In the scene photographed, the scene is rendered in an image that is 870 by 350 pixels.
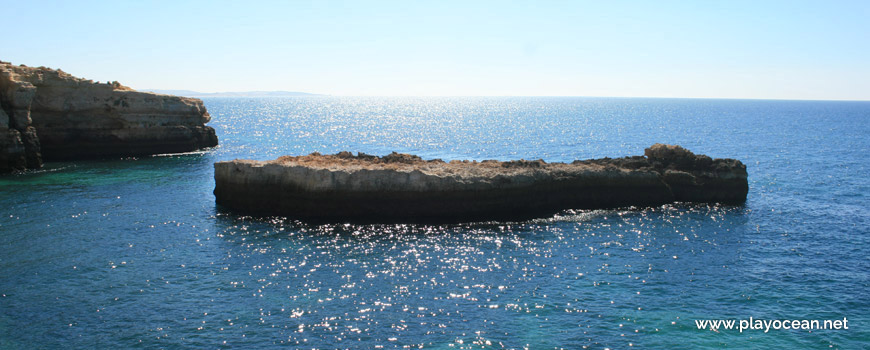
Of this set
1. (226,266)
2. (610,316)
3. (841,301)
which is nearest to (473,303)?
(610,316)

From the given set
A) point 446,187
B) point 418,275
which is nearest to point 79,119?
point 446,187

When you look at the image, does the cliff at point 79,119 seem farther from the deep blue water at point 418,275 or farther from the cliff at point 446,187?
the cliff at point 446,187

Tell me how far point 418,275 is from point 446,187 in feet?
35.4

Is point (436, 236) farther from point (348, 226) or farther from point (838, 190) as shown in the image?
point (838, 190)

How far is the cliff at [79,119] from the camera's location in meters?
50.0

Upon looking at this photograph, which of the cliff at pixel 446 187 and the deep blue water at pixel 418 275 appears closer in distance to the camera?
the deep blue water at pixel 418 275

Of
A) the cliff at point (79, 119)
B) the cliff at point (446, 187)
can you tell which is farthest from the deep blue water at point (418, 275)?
the cliff at point (79, 119)

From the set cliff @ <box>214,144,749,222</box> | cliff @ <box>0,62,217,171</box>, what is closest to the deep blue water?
cliff @ <box>214,144,749,222</box>

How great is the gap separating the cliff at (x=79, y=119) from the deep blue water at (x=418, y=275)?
401 inches

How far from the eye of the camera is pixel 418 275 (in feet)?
83.1

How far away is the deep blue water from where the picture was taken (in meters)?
19.7

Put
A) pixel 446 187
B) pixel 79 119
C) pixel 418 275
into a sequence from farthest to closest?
pixel 79 119 < pixel 446 187 < pixel 418 275

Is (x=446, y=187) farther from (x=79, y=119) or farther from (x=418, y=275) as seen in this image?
(x=79, y=119)

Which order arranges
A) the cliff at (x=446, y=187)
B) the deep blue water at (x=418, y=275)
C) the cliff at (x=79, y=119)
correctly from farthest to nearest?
the cliff at (x=79, y=119) < the cliff at (x=446, y=187) < the deep blue water at (x=418, y=275)
